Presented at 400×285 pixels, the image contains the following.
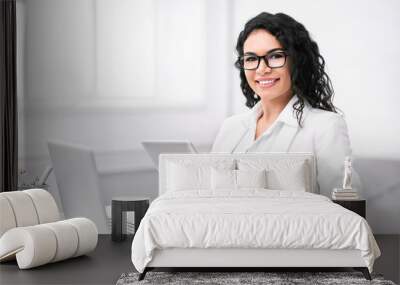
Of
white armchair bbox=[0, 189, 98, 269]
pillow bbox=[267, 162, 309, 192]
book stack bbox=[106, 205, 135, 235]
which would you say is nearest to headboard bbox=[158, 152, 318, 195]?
pillow bbox=[267, 162, 309, 192]

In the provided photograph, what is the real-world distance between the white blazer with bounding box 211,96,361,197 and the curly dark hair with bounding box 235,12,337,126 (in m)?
0.08

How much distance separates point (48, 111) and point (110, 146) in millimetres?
725

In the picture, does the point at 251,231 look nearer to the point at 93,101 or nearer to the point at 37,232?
the point at 37,232

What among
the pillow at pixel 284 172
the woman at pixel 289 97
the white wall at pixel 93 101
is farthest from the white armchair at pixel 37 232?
the woman at pixel 289 97

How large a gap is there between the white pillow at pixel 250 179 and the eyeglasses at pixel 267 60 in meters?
1.13

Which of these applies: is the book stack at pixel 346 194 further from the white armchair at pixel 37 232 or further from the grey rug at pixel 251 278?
the white armchair at pixel 37 232

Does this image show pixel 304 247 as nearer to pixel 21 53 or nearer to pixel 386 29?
pixel 386 29

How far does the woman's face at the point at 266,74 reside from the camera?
20.3ft

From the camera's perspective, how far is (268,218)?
4.36 meters

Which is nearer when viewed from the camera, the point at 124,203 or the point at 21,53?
the point at 124,203

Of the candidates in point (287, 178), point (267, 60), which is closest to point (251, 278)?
point (287, 178)

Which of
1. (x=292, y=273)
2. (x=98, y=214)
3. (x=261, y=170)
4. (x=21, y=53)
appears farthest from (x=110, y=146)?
(x=292, y=273)

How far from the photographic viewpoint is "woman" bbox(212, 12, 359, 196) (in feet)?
20.4

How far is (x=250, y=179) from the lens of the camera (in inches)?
221
